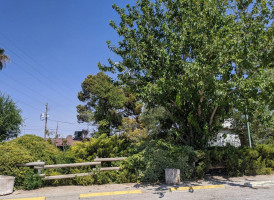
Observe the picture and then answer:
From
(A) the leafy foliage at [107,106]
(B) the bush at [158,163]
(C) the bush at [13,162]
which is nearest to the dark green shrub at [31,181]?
(C) the bush at [13,162]

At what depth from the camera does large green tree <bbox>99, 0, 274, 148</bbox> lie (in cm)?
791

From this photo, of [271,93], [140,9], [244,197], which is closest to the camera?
[244,197]

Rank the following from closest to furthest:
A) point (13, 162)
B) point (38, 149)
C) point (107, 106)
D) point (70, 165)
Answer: point (13, 162) → point (70, 165) → point (38, 149) → point (107, 106)

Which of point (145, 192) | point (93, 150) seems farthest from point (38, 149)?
point (145, 192)

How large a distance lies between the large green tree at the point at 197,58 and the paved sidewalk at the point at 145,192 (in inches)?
122

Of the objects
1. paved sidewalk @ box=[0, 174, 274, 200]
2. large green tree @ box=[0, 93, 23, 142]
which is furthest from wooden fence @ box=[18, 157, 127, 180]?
large green tree @ box=[0, 93, 23, 142]

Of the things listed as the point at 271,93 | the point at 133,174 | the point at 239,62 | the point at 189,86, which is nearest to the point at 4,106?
the point at 133,174

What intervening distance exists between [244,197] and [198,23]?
6953 mm

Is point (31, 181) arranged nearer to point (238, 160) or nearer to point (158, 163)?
point (158, 163)

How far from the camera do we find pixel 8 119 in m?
15.1

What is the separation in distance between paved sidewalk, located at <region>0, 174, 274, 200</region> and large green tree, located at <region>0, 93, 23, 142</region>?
31.1 feet

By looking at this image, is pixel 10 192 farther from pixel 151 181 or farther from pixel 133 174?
pixel 151 181

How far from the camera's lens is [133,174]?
8445mm

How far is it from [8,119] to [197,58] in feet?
47.5
